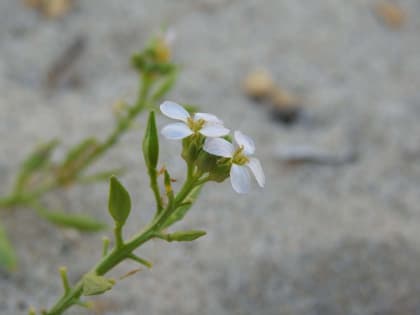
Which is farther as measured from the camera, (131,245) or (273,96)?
(273,96)

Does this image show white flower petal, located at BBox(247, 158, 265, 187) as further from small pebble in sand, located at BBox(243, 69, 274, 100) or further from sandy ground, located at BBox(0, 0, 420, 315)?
small pebble in sand, located at BBox(243, 69, 274, 100)

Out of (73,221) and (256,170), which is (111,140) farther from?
(256,170)

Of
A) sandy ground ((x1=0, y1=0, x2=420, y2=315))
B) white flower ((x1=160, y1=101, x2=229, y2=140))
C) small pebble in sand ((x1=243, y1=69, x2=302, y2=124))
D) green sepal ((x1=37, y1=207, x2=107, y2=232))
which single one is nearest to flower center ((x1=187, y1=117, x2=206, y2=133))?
white flower ((x1=160, y1=101, x2=229, y2=140))

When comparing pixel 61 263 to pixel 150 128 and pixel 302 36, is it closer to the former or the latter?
pixel 150 128

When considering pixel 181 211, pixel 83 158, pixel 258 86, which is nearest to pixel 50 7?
pixel 258 86

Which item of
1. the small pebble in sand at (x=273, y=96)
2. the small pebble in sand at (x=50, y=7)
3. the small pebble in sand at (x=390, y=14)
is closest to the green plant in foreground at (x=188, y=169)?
the small pebble in sand at (x=273, y=96)

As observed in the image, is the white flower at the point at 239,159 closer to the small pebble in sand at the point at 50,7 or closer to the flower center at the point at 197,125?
the flower center at the point at 197,125
